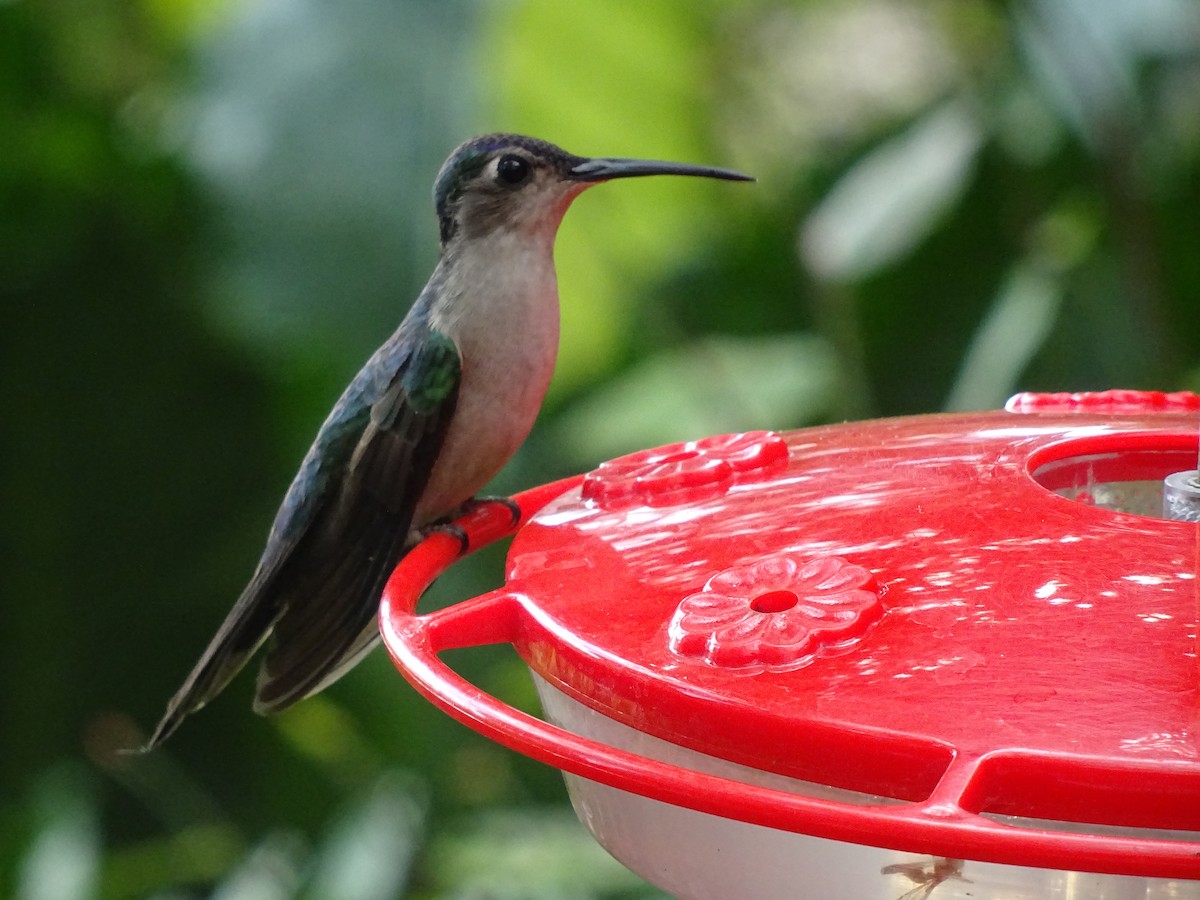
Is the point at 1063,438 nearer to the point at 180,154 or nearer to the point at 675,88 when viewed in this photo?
the point at 675,88

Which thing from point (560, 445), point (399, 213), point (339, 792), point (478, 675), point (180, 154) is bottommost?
point (339, 792)

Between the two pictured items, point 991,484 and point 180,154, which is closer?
point 991,484

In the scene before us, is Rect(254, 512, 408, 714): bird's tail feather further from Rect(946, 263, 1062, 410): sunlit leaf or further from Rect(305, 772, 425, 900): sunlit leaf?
Rect(946, 263, 1062, 410): sunlit leaf

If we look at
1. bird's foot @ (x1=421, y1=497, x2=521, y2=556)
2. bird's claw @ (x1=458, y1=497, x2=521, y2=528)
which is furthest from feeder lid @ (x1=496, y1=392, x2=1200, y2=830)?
bird's claw @ (x1=458, y1=497, x2=521, y2=528)

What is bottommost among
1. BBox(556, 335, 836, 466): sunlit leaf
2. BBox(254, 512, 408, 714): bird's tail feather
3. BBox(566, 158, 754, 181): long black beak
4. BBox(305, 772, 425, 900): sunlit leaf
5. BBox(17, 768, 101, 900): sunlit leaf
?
BBox(305, 772, 425, 900): sunlit leaf

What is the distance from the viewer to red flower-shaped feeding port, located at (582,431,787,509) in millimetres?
1458

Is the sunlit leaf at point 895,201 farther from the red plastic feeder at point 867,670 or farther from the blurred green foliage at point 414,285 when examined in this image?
the red plastic feeder at point 867,670

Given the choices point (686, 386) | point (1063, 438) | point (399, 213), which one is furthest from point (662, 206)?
point (1063, 438)

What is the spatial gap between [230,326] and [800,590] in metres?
2.48

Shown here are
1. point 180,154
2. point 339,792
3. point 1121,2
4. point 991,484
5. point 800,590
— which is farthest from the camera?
point 339,792

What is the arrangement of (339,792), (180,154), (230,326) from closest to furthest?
(230,326)
(180,154)
(339,792)

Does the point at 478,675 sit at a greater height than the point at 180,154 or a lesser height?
lesser

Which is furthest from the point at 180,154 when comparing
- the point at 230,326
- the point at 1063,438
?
the point at 1063,438

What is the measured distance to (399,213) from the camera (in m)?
2.90
